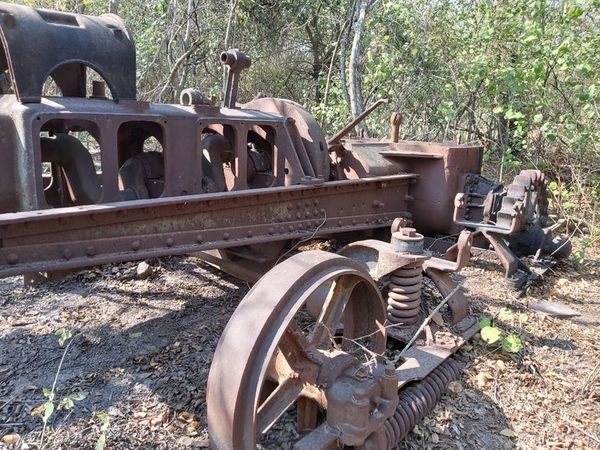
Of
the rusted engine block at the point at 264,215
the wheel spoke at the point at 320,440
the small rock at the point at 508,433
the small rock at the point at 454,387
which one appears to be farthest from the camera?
the small rock at the point at 454,387

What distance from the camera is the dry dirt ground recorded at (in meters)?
2.68

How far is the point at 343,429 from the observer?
84.7 inches

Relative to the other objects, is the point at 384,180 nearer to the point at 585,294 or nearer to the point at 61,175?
the point at 585,294

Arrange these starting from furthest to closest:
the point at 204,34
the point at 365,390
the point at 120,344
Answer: the point at 204,34 < the point at 120,344 < the point at 365,390

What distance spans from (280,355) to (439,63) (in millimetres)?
8069

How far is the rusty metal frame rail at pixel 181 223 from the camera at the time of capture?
8.41 feet

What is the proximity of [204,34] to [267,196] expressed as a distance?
763 cm

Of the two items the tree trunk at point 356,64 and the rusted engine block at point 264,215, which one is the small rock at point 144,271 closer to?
the rusted engine block at point 264,215

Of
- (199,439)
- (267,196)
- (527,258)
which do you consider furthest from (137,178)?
(527,258)

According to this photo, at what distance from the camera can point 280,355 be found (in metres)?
2.34

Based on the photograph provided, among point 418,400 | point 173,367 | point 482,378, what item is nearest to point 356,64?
point 482,378

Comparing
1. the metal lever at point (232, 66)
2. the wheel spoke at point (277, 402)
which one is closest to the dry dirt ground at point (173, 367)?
the wheel spoke at point (277, 402)

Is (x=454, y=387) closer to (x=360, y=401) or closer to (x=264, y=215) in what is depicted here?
(x=360, y=401)

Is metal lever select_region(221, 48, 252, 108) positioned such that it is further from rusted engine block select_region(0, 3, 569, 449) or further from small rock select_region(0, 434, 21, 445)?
small rock select_region(0, 434, 21, 445)
